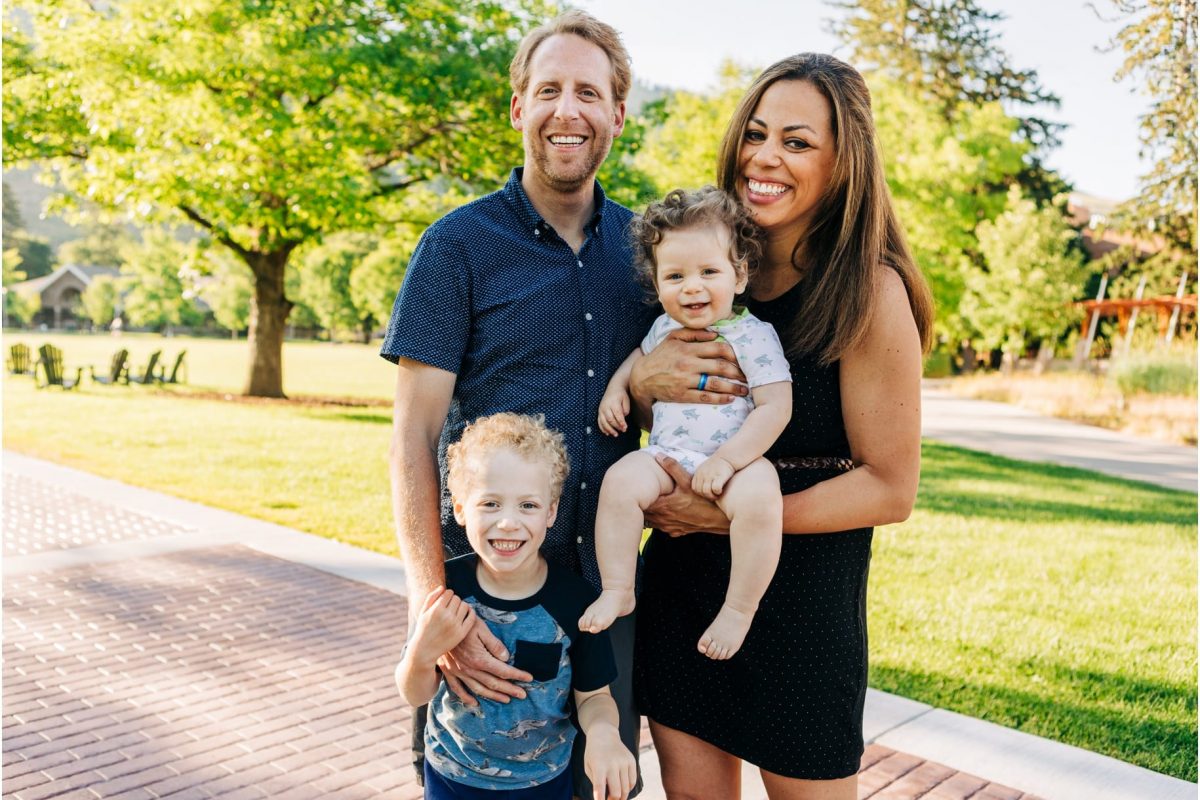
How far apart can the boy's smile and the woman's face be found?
85cm

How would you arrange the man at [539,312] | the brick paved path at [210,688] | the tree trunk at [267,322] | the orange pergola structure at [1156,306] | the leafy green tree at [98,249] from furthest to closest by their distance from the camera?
1. the leafy green tree at [98,249]
2. the orange pergola structure at [1156,306]
3. the tree trunk at [267,322]
4. the brick paved path at [210,688]
5. the man at [539,312]

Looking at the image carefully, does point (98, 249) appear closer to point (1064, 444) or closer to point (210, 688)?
point (1064, 444)

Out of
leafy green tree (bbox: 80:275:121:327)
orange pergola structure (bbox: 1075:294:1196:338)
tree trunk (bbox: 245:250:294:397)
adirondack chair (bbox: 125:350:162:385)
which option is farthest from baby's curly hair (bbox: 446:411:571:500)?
leafy green tree (bbox: 80:275:121:327)

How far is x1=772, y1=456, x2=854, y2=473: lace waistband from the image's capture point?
2367 millimetres

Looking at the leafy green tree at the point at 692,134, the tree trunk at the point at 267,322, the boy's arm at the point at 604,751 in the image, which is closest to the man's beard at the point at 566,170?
the boy's arm at the point at 604,751

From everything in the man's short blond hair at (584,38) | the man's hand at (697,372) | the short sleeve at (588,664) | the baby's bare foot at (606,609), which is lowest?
the short sleeve at (588,664)

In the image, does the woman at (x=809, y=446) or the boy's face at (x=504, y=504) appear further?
the woman at (x=809, y=446)

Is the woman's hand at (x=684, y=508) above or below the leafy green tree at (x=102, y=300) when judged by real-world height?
below

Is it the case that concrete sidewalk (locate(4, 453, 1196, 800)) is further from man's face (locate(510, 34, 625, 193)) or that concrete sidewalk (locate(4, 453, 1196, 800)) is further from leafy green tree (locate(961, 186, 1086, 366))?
leafy green tree (locate(961, 186, 1086, 366))

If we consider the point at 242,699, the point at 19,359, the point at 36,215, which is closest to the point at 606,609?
the point at 242,699

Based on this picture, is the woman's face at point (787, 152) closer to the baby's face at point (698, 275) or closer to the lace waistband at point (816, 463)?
the baby's face at point (698, 275)

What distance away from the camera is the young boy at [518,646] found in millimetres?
2160

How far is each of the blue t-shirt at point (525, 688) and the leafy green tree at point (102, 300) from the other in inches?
4124

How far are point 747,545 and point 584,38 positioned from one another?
137 cm
